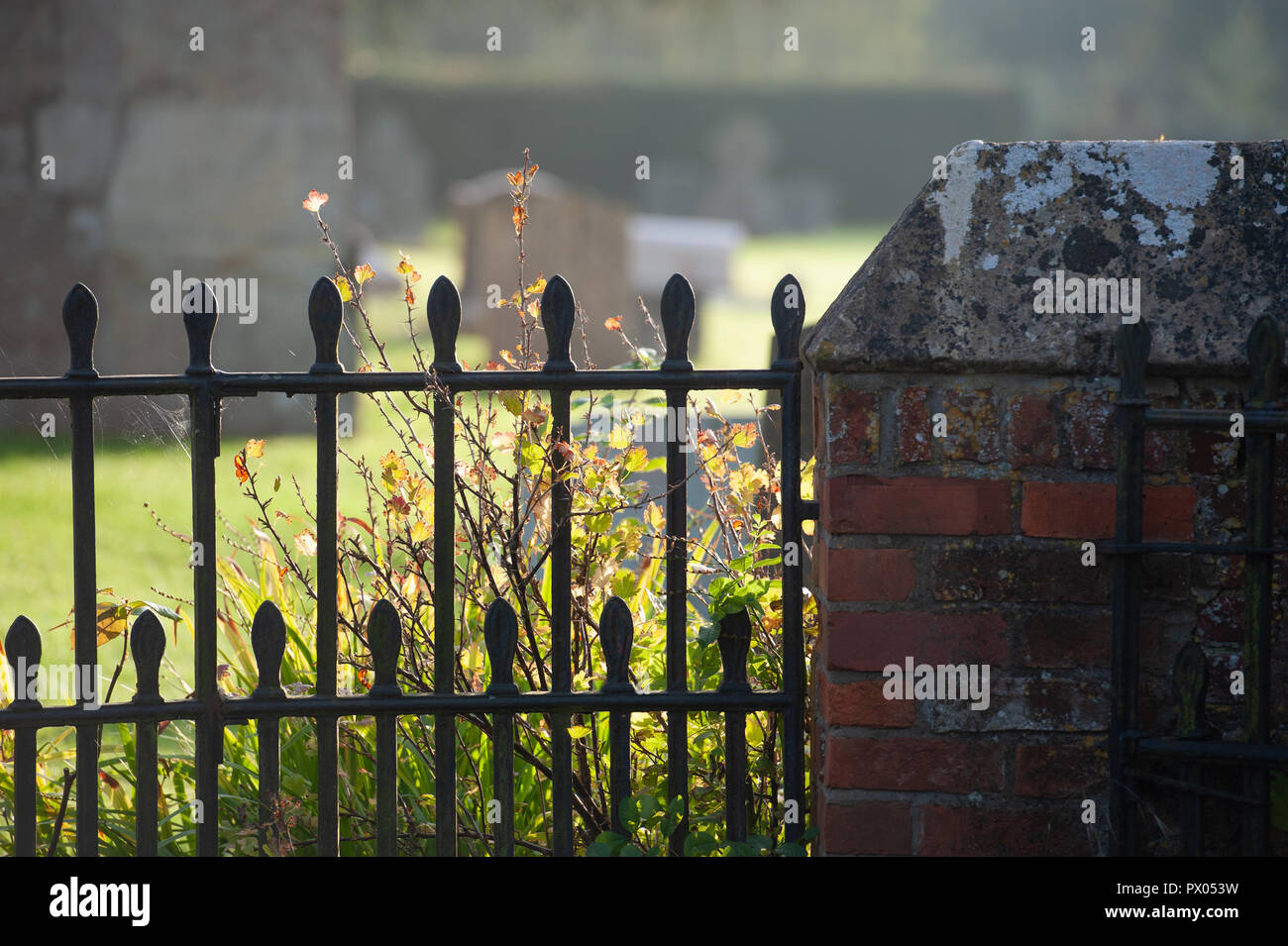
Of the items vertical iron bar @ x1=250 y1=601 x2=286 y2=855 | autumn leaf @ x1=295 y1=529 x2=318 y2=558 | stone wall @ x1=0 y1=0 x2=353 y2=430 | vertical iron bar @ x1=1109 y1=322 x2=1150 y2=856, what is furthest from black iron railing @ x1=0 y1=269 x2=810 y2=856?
stone wall @ x1=0 y1=0 x2=353 y2=430

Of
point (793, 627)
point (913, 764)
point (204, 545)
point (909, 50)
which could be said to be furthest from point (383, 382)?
point (909, 50)

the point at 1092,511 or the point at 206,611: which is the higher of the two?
the point at 1092,511

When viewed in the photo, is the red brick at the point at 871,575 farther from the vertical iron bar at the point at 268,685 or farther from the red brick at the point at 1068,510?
the vertical iron bar at the point at 268,685

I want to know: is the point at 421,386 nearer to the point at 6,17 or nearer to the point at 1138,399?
the point at 1138,399

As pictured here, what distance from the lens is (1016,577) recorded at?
1.87 metres

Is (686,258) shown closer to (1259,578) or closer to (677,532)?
(677,532)

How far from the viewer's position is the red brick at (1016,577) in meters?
1.86

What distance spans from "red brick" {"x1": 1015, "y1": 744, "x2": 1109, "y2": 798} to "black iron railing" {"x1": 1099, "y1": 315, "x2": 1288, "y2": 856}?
5cm

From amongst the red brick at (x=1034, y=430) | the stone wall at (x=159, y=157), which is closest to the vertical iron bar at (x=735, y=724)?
the red brick at (x=1034, y=430)

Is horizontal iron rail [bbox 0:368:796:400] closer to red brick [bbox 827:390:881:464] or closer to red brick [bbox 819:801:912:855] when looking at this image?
red brick [bbox 827:390:881:464]

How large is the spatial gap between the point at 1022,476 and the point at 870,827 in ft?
1.89

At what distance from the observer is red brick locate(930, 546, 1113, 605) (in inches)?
73.2
